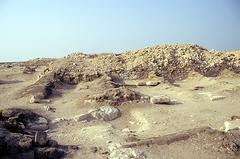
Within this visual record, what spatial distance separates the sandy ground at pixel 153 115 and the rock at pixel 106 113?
212mm

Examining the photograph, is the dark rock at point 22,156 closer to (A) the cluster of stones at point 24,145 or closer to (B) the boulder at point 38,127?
(A) the cluster of stones at point 24,145

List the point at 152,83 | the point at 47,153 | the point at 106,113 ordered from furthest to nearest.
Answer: the point at 152,83
the point at 106,113
the point at 47,153

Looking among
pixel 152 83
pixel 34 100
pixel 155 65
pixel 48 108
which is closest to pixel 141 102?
pixel 48 108

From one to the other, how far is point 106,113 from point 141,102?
5.46 ft

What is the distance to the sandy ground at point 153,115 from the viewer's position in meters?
8.59

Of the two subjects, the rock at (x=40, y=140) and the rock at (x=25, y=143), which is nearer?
the rock at (x=25, y=143)

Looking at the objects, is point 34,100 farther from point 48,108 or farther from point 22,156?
point 22,156

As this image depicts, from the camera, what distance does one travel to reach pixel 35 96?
14.5 m

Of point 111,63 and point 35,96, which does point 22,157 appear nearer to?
point 35,96

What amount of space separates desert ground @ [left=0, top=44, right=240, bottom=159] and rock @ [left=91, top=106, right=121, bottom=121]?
0.03m

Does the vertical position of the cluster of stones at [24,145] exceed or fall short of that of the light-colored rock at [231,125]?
it exceeds it

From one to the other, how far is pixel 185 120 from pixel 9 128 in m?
4.83

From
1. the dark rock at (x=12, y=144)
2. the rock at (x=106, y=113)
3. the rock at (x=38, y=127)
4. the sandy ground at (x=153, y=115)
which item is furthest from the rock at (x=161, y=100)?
the dark rock at (x=12, y=144)

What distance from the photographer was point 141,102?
13.3 metres
